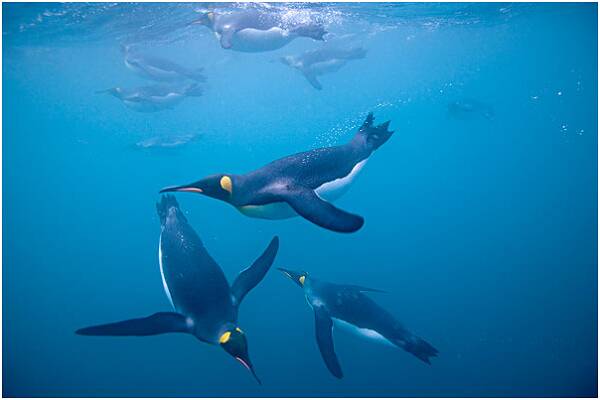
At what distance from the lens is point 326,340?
4215 millimetres

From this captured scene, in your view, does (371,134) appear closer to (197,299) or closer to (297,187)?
(297,187)

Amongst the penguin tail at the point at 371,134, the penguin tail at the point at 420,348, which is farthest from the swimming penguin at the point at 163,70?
the penguin tail at the point at 420,348

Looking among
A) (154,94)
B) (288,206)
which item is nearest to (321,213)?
(288,206)

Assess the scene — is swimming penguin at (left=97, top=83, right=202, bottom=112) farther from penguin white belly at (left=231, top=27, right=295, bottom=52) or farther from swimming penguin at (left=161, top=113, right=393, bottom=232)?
swimming penguin at (left=161, top=113, right=393, bottom=232)

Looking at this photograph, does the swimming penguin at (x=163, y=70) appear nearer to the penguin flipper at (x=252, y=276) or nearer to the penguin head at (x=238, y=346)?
the penguin flipper at (x=252, y=276)

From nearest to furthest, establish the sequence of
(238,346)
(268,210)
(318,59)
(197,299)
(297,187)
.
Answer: (238,346)
(297,187)
(197,299)
(268,210)
(318,59)

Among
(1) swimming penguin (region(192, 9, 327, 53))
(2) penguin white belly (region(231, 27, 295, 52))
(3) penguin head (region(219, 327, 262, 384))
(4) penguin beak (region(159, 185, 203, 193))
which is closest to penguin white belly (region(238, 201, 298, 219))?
(4) penguin beak (region(159, 185, 203, 193))

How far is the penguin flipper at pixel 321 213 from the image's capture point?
2441 mm

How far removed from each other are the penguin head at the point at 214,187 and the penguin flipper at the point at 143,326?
3.46 ft

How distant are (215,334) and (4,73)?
25300 millimetres

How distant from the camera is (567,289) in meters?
8.02

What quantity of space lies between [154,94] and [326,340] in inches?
369

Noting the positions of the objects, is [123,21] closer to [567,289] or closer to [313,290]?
[313,290]

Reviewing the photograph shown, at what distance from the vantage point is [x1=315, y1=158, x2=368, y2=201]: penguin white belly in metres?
3.57
